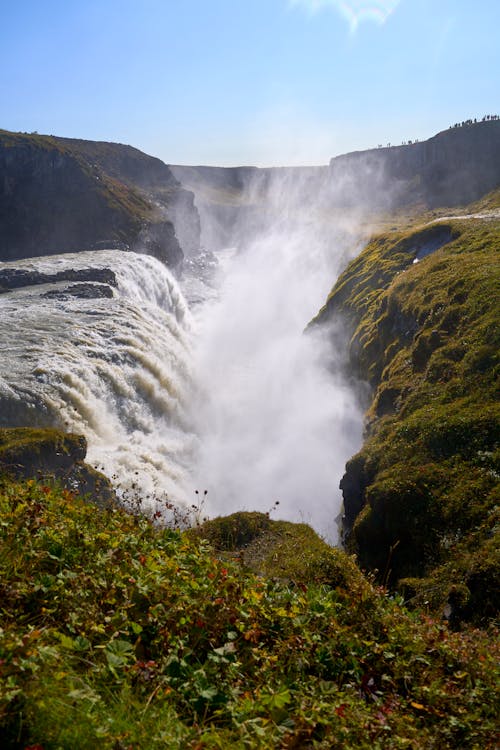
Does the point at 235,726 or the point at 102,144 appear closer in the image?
the point at 235,726

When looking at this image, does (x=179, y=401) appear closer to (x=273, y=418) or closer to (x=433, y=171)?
(x=273, y=418)

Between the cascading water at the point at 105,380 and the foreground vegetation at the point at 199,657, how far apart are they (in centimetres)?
1131

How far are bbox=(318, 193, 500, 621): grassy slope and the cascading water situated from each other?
7.09 metres

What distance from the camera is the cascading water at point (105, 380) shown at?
850 inches

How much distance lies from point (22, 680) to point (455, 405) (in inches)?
530

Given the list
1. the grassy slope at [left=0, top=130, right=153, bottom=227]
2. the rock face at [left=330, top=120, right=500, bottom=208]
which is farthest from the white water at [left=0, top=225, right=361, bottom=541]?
the rock face at [left=330, top=120, right=500, bottom=208]

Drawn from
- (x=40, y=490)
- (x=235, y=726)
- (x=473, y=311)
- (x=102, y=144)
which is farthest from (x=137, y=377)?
(x=102, y=144)

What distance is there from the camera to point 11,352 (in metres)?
25.0

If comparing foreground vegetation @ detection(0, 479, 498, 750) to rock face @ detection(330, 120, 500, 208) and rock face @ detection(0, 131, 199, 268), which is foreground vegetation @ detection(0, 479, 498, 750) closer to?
rock face @ detection(0, 131, 199, 268)

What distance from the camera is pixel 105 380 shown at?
26297 mm

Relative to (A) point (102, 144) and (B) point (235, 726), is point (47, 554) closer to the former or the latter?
(B) point (235, 726)

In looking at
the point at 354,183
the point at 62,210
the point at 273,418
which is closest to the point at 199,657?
the point at 273,418

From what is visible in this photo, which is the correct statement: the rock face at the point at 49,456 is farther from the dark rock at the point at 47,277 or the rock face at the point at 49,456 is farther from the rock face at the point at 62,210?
the rock face at the point at 62,210

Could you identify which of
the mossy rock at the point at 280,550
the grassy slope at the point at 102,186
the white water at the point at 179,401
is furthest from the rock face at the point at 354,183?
the mossy rock at the point at 280,550
